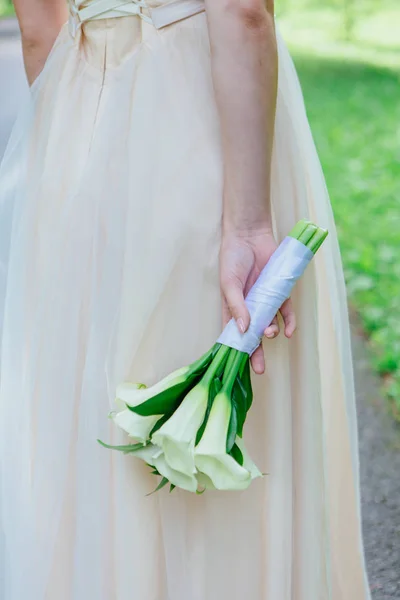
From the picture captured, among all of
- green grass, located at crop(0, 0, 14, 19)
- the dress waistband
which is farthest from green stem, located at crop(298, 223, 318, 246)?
green grass, located at crop(0, 0, 14, 19)

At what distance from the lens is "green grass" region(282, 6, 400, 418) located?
530 cm

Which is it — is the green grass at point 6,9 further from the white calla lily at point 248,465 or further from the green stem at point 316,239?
the white calla lily at point 248,465

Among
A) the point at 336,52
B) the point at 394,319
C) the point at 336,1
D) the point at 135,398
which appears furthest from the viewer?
the point at 336,1

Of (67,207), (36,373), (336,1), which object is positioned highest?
(336,1)

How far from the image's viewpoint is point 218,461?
1520 millimetres

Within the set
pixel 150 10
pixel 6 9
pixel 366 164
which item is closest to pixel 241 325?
pixel 150 10

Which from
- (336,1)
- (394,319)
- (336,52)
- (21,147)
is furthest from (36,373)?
(336,1)

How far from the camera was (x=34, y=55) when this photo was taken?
6.73ft

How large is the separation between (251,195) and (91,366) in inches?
17.2

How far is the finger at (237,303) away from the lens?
5.28 feet

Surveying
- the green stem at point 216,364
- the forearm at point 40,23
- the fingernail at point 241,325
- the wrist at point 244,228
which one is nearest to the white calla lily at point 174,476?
the green stem at point 216,364

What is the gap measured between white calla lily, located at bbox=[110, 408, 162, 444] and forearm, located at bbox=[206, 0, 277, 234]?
371 mm

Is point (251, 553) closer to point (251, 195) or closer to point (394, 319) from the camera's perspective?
point (251, 195)

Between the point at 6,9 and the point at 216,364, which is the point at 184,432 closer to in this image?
the point at 216,364
